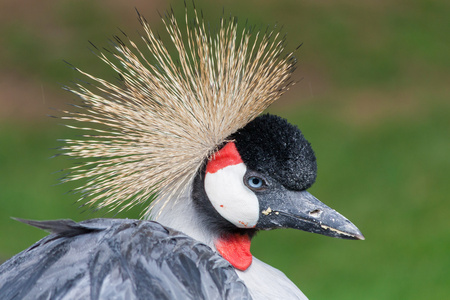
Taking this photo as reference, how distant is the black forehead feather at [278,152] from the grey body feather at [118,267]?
0.75 feet

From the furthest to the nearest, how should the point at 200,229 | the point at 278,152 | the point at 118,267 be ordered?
the point at 200,229
the point at 278,152
the point at 118,267

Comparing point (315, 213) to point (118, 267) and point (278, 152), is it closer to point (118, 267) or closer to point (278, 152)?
point (278, 152)

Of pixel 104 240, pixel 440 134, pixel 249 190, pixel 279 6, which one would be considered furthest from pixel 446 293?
pixel 279 6

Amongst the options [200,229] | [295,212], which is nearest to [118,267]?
[200,229]

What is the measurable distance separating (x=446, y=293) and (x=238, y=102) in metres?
1.72

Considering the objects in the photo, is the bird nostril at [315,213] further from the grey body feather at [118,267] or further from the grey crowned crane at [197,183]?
the grey body feather at [118,267]

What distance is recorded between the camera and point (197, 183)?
179cm

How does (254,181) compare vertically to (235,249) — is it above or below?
above

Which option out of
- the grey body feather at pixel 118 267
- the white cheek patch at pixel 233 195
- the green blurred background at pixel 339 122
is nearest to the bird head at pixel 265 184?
the white cheek patch at pixel 233 195

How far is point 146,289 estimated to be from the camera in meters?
1.52

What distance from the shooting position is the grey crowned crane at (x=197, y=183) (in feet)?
5.26

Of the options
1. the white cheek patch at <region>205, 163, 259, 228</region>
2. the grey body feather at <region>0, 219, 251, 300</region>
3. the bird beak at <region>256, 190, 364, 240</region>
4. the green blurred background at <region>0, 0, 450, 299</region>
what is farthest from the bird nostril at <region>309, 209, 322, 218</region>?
the green blurred background at <region>0, 0, 450, 299</region>

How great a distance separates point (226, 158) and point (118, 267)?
36cm

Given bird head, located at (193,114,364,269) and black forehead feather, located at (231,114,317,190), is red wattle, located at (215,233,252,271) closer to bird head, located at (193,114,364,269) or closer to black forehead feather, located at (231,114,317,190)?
bird head, located at (193,114,364,269)
